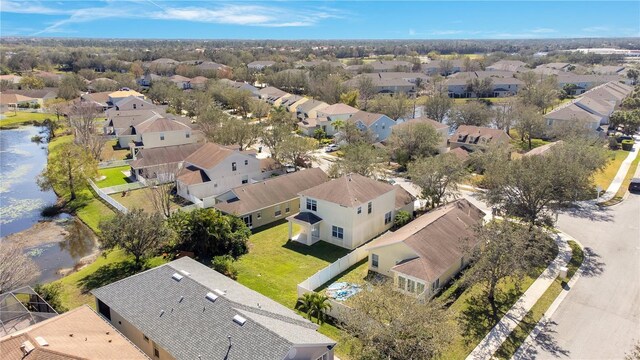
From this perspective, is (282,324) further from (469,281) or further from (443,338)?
(469,281)

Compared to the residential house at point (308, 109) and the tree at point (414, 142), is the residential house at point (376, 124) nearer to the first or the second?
the tree at point (414, 142)

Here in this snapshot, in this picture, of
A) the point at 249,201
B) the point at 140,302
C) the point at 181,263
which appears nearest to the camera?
the point at 140,302

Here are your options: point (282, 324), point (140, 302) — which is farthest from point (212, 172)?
point (282, 324)

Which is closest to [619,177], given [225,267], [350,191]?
[350,191]

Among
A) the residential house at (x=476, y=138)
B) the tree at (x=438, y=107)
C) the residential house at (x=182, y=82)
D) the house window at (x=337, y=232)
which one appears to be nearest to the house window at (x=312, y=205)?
the house window at (x=337, y=232)

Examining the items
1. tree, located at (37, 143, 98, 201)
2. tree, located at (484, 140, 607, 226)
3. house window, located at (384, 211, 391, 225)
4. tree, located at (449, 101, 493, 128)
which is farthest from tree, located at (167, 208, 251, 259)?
tree, located at (449, 101, 493, 128)
